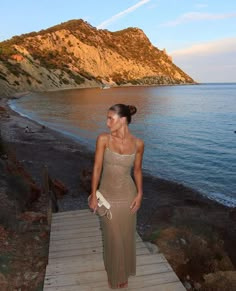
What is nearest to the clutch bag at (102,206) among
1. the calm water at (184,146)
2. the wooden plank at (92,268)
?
the wooden plank at (92,268)

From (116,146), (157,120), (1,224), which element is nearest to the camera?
(116,146)

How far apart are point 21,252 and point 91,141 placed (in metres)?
25.4

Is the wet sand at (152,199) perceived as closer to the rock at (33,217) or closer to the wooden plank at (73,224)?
the wooden plank at (73,224)

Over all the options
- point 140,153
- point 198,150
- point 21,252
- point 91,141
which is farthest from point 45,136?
point 140,153

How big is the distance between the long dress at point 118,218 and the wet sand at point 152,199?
381 cm

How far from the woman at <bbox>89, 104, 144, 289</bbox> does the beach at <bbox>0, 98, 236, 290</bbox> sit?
106 inches

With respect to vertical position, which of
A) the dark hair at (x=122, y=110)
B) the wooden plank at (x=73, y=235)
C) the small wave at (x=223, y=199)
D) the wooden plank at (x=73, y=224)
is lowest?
the small wave at (x=223, y=199)

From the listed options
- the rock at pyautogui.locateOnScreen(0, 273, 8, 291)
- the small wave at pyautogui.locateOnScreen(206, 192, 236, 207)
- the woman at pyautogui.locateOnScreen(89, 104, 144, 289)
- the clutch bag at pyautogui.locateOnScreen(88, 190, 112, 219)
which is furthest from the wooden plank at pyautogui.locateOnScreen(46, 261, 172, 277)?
the small wave at pyautogui.locateOnScreen(206, 192, 236, 207)

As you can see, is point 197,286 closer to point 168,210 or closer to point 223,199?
point 168,210

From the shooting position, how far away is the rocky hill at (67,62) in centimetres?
10519

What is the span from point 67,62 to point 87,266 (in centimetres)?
15136

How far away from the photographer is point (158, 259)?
643 centimetres

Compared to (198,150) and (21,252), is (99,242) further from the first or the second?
(198,150)

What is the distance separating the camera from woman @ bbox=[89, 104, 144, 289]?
184 inches
